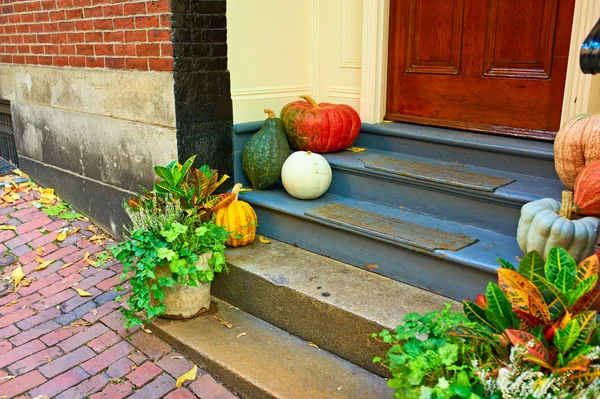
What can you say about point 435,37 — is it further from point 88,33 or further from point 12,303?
point 12,303

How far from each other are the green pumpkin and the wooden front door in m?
0.95

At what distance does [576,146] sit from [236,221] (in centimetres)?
185

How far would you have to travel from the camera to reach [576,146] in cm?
255

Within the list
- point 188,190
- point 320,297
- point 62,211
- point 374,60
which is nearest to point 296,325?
point 320,297

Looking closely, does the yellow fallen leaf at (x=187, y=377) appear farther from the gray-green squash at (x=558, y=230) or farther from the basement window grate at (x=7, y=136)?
the basement window grate at (x=7, y=136)

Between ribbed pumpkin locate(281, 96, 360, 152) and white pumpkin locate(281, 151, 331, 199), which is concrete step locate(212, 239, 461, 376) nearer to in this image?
white pumpkin locate(281, 151, 331, 199)

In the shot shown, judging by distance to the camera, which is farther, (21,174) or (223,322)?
Result: (21,174)

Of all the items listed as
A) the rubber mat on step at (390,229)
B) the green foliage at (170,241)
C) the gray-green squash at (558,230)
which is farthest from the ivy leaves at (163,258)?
the gray-green squash at (558,230)

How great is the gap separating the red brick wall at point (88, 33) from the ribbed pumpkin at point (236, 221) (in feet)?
3.17

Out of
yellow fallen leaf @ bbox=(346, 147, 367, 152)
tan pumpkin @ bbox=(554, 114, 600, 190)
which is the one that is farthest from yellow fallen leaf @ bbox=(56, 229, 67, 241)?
tan pumpkin @ bbox=(554, 114, 600, 190)

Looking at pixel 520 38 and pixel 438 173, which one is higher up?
pixel 520 38

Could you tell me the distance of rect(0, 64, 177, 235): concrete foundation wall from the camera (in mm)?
3697

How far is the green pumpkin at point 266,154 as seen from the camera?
370 cm

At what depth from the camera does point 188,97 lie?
3547mm
